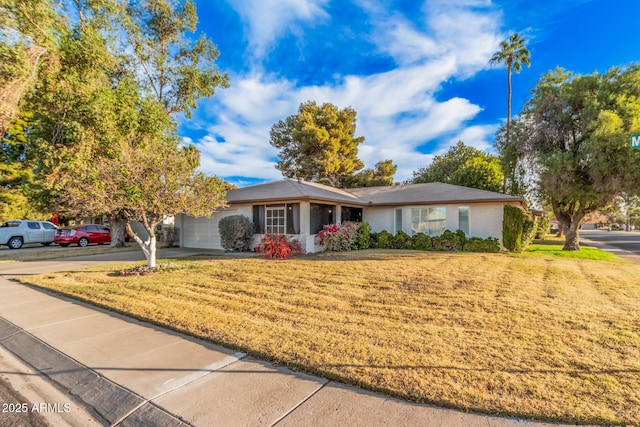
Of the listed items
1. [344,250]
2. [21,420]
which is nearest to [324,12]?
[344,250]

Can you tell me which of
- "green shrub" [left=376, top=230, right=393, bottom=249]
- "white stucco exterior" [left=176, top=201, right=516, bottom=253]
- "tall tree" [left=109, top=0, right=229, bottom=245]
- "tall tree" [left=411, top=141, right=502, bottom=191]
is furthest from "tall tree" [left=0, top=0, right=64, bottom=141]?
"tall tree" [left=411, top=141, right=502, bottom=191]

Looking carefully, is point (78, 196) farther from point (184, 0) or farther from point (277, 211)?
point (184, 0)

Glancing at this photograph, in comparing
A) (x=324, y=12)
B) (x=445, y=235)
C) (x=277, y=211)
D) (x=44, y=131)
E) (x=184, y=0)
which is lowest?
(x=445, y=235)

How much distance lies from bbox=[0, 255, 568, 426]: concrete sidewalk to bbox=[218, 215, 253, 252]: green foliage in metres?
9.69

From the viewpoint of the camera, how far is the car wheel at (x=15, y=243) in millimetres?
18355

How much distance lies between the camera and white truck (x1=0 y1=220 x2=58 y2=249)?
18109 millimetres

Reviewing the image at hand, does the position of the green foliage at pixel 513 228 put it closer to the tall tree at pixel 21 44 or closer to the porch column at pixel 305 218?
the porch column at pixel 305 218

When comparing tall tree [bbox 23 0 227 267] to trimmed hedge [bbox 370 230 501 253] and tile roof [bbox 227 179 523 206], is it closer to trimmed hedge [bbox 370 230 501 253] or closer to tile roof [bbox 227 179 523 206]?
tile roof [bbox 227 179 523 206]

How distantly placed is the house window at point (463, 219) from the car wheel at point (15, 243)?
2605 cm

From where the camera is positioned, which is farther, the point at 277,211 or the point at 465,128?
the point at 465,128

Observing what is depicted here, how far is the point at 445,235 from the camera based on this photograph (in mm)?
14539

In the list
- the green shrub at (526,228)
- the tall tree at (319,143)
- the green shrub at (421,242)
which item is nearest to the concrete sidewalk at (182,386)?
the green shrub at (421,242)

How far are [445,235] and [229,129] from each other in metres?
14.9

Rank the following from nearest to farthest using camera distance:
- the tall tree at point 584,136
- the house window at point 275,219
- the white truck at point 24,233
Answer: the tall tree at point 584,136 → the house window at point 275,219 → the white truck at point 24,233
